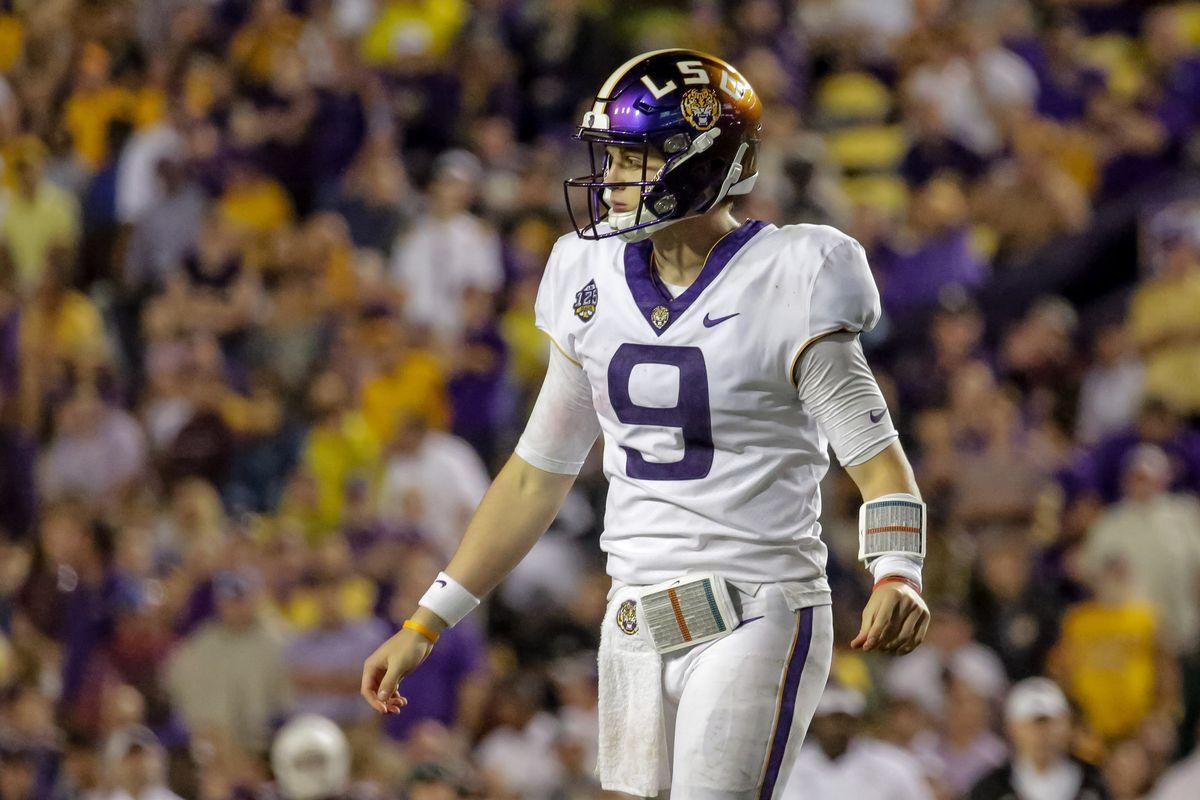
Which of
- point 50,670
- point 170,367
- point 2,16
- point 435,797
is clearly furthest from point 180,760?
point 2,16

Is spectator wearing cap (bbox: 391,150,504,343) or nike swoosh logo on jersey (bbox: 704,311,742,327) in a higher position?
nike swoosh logo on jersey (bbox: 704,311,742,327)

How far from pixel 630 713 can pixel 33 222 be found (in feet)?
28.4

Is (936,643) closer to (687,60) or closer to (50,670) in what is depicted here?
(50,670)

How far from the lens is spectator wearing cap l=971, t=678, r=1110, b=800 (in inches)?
304

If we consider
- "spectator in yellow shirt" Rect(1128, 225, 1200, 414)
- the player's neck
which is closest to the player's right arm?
the player's neck

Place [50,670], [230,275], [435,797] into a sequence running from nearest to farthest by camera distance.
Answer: [435,797] → [50,670] → [230,275]

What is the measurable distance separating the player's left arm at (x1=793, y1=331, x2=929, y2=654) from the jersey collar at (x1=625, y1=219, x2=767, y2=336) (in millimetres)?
270

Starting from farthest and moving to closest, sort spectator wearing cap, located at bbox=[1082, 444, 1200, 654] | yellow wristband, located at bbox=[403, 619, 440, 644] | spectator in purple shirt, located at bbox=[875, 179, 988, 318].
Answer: spectator in purple shirt, located at bbox=[875, 179, 988, 318] → spectator wearing cap, located at bbox=[1082, 444, 1200, 654] → yellow wristband, located at bbox=[403, 619, 440, 644]

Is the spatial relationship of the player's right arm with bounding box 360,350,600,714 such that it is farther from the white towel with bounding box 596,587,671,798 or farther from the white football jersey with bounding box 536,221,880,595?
the white towel with bounding box 596,587,671,798

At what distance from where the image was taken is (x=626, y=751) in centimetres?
395

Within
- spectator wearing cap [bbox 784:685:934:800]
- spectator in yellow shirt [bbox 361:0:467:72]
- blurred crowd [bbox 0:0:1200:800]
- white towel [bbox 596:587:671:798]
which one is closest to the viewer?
white towel [bbox 596:587:671:798]

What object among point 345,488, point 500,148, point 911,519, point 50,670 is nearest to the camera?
point 911,519

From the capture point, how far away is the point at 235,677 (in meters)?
9.09

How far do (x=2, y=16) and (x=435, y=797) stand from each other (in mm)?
8272
